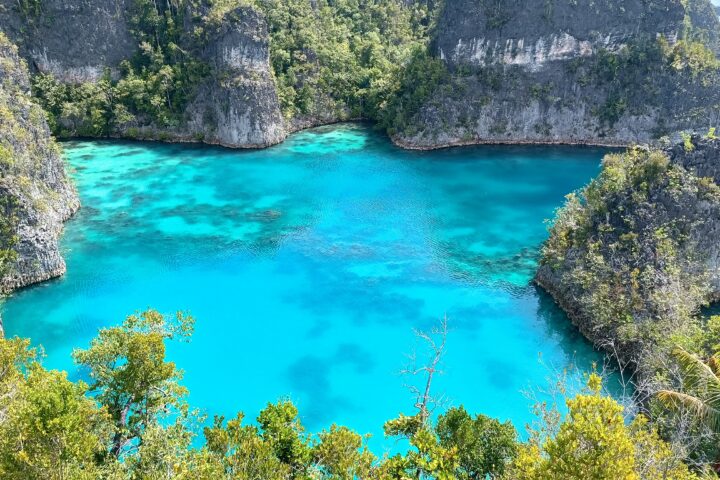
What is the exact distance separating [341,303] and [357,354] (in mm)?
5434

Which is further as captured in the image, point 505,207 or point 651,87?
point 651,87

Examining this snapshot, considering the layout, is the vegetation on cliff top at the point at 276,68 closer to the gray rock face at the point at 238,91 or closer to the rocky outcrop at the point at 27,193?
the gray rock face at the point at 238,91

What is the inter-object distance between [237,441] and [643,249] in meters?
25.9

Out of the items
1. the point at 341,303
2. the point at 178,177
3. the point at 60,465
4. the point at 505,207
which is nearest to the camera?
the point at 60,465

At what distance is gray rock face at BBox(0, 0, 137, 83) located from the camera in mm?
67125

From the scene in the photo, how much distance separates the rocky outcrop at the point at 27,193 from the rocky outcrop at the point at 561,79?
3817cm

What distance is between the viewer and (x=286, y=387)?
29.2 meters

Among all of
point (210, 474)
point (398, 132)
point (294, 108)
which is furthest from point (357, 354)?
point (294, 108)

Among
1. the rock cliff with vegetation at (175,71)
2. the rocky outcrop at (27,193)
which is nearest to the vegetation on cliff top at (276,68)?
the rock cliff with vegetation at (175,71)

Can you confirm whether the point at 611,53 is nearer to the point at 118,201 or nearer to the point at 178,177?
the point at 178,177

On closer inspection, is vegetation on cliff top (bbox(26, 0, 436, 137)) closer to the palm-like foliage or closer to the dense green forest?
the dense green forest

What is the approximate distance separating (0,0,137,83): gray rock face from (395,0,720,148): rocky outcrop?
3812 cm

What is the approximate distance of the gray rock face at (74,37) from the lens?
2643 inches

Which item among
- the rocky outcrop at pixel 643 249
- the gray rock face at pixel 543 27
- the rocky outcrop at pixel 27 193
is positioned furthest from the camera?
the gray rock face at pixel 543 27
